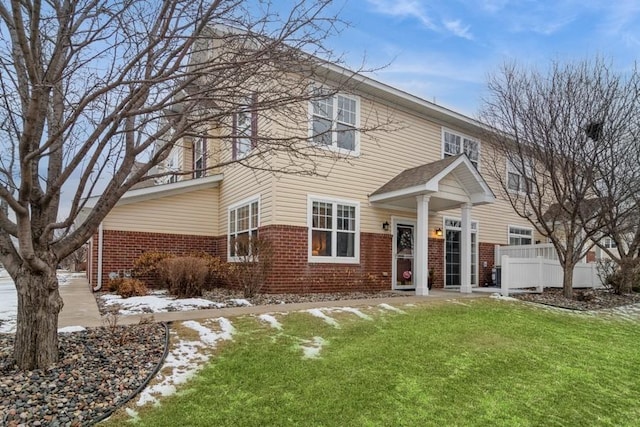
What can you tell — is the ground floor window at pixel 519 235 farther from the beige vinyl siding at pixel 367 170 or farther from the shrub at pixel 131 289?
the shrub at pixel 131 289

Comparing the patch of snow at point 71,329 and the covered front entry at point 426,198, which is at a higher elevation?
the covered front entry at point 426,198

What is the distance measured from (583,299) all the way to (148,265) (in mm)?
12240

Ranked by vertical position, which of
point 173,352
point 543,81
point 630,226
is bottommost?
point 173,352

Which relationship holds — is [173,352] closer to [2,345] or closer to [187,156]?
[2,345]

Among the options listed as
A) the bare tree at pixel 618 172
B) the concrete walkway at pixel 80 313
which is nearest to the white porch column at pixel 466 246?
the bare tree at pixel 618 172

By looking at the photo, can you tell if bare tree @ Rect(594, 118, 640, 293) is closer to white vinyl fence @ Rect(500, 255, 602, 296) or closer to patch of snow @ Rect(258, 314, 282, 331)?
white vinyl fence @ Rect(500, 255, 602, 296)

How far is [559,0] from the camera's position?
468 inches

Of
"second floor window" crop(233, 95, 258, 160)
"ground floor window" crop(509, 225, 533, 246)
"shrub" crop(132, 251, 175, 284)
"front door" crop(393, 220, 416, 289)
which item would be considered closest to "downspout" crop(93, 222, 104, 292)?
"shrub" crop(132, 251, 175, 284)

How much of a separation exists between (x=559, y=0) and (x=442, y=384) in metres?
11.5

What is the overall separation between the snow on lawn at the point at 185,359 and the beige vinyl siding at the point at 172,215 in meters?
6.88

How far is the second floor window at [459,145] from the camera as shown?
14.9 m

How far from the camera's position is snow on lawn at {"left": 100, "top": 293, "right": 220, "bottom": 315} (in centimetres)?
807

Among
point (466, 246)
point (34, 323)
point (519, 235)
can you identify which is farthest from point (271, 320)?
point (519, 235)

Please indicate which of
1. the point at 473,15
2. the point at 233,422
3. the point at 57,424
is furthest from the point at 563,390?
→ the point at 473,15
